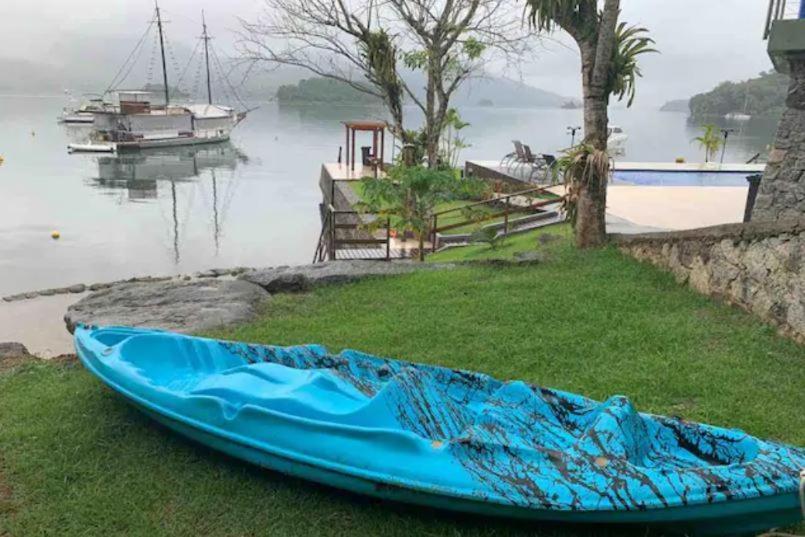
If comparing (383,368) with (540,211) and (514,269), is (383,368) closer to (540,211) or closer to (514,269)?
(514,269)

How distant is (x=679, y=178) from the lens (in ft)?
66.6

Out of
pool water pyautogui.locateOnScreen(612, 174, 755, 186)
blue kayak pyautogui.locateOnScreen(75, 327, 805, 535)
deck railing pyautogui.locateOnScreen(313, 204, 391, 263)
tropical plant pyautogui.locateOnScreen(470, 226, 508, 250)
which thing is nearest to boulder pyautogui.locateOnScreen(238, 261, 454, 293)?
tropical plant pyautogui.locateOnScreen(470, 226, 508, 250)

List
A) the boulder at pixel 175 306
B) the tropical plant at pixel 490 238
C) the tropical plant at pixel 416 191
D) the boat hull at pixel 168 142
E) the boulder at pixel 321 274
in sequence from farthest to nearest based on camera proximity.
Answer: the boat hull at pixel 168 142 → the tropical plant at pixel 416 191 → the tropical plant at pixel 490 238 → the boulder at pixel 321 274 → the boulder at pixel 175 306

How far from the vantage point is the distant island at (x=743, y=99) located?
60469 millimetres

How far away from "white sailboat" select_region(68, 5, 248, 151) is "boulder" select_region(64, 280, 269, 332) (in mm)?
40629

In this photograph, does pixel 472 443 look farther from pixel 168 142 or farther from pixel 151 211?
pixel 168 142

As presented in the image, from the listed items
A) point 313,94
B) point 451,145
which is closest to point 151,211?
point 451,145

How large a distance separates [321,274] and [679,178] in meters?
15.6

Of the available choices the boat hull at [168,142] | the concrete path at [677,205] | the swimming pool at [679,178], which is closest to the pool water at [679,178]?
the swimming pool at [679,178]

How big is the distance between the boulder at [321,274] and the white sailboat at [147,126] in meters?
41.0

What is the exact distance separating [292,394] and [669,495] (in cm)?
201

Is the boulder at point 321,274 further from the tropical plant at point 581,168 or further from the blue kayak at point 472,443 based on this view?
the blue kayak at point 472,443

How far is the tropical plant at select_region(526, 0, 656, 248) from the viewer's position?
814 centimetres

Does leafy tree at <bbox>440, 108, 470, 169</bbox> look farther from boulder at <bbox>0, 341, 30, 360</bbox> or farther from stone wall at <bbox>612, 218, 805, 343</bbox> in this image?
boulder at <bbox>0, 341, 30, 360</bbox>
